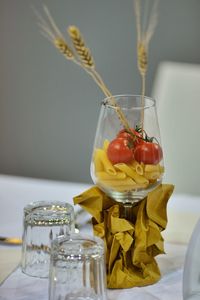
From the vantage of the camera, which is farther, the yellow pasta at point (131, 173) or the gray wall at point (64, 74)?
the gray wall at point (64, 74)

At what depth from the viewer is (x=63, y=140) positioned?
3072 millimetres

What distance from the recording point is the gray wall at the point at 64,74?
9.45ft

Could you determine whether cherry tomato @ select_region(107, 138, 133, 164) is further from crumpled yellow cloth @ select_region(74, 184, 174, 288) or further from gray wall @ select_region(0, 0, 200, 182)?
gray wall @ select_region(0, 0, 200, 182)

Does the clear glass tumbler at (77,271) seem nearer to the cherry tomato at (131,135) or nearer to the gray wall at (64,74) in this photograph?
the cherry tomato at (131,135)

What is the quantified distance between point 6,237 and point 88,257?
31cm

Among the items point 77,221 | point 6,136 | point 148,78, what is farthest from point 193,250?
point 6,136

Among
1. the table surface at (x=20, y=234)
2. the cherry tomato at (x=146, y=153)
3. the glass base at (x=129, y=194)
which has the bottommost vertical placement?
the table surface at (x=20, y=234)

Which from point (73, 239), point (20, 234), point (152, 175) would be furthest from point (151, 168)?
point (20, 234)

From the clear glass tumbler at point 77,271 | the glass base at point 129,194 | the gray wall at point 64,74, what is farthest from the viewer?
the gray wall at point 64,74

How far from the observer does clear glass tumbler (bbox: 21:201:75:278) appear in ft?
3.58

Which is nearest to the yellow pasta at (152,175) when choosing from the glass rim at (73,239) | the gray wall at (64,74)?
the glass rim at (73,239)

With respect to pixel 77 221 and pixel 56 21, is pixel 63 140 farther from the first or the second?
pixel 77 221

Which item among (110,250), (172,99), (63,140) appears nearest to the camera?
(110,250)

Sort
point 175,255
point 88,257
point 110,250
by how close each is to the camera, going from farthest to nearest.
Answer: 1. point 175,255
2. point 110,250
3. point 88,257
